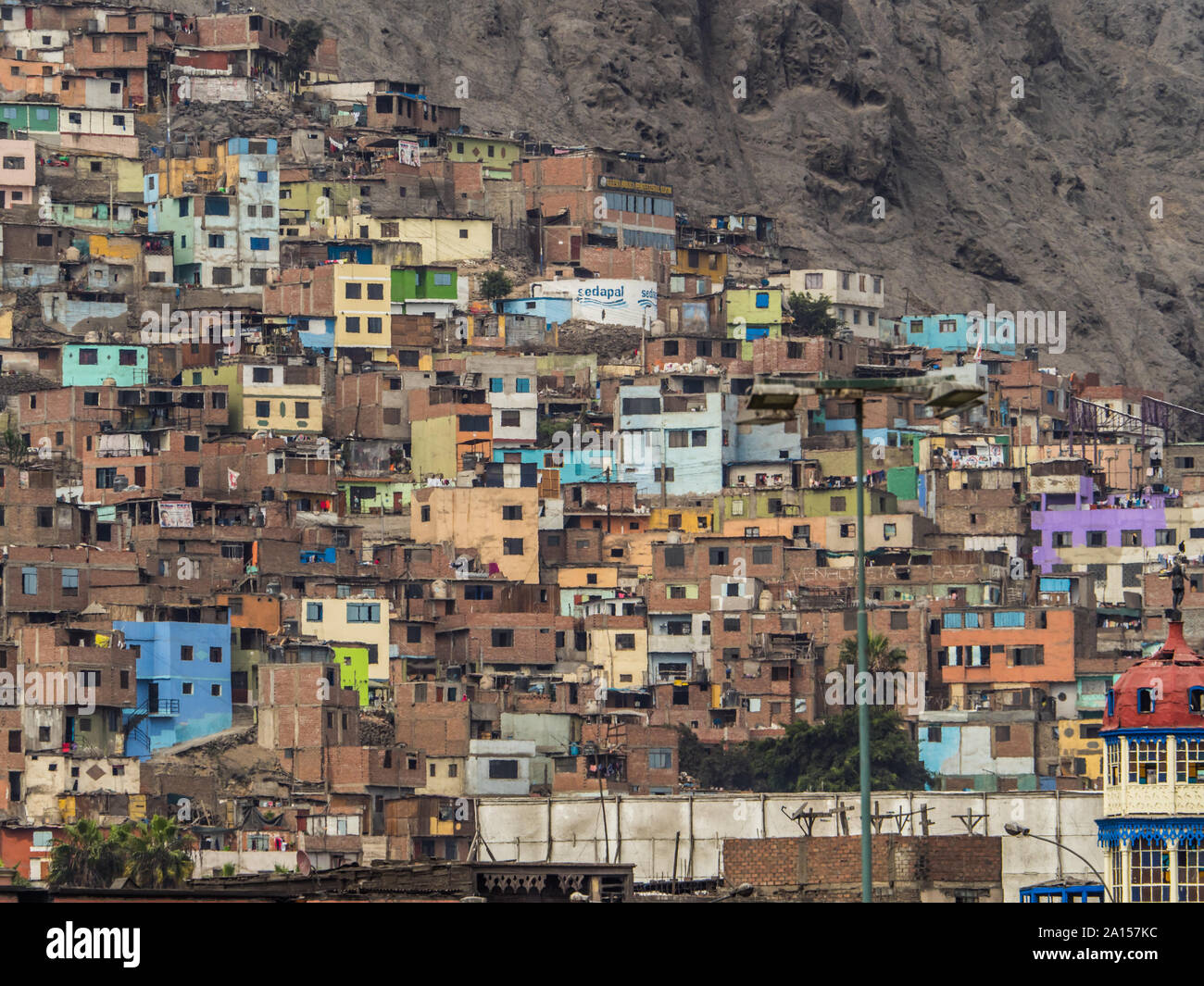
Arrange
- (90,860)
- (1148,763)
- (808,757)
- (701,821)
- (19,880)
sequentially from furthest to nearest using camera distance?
(808,757) < (90,860) < (701,821) < (19,880) < (1148,763)

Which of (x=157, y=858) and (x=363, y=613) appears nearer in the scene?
(x=157, y=858)

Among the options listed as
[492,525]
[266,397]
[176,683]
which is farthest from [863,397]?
[266,397]

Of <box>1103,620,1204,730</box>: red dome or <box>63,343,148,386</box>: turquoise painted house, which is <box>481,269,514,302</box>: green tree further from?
<box>1103,620,1204,730</box>: red dome

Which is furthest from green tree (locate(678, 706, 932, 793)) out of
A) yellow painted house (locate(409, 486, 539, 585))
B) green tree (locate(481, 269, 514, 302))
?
green tree (locate(481, 269, 514, 302))

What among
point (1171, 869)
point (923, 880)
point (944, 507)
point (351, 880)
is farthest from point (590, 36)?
point (1171, 869)

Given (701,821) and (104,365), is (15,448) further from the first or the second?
(701,821)

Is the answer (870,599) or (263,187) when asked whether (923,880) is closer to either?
(870,599)
